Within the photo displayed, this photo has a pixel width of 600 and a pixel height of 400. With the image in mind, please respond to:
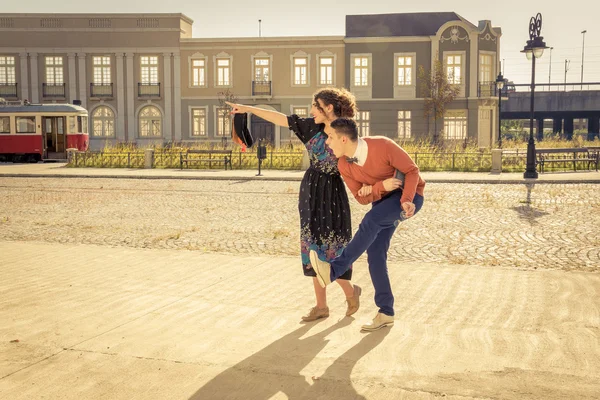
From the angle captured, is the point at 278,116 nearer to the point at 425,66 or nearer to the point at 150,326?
the point at 150,326

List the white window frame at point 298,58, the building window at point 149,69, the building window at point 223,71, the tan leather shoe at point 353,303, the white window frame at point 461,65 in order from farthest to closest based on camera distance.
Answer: the building window at point 149,69, the building window at point 223,71, the white window frame at point 298,58, the white window frame at point 461,65, the tan leather shoe at point 353,303

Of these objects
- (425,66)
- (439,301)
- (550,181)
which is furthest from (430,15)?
(439,301)

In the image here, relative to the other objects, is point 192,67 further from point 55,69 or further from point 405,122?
point 405,122

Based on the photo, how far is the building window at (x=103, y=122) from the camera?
4381cm

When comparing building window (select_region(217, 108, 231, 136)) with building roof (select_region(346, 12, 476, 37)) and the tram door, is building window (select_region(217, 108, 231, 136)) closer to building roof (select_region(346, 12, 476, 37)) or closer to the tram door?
building roof (select_region(346, 12, 476, 37))

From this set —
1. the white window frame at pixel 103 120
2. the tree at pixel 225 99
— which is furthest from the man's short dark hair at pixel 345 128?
the white window frame at pixel 103 120

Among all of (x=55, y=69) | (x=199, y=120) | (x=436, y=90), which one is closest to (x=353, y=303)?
(x=436, y=90)

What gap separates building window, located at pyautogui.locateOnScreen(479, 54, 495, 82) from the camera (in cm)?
4162

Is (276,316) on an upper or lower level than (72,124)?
lower

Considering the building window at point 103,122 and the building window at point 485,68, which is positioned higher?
the building window at point 485,68

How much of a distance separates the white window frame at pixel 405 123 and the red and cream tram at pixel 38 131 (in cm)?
1836

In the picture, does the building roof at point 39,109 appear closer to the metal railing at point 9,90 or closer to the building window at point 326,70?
the metal railing at point 9,90

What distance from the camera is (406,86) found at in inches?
1654

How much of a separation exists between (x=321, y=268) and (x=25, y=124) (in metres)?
31.4
